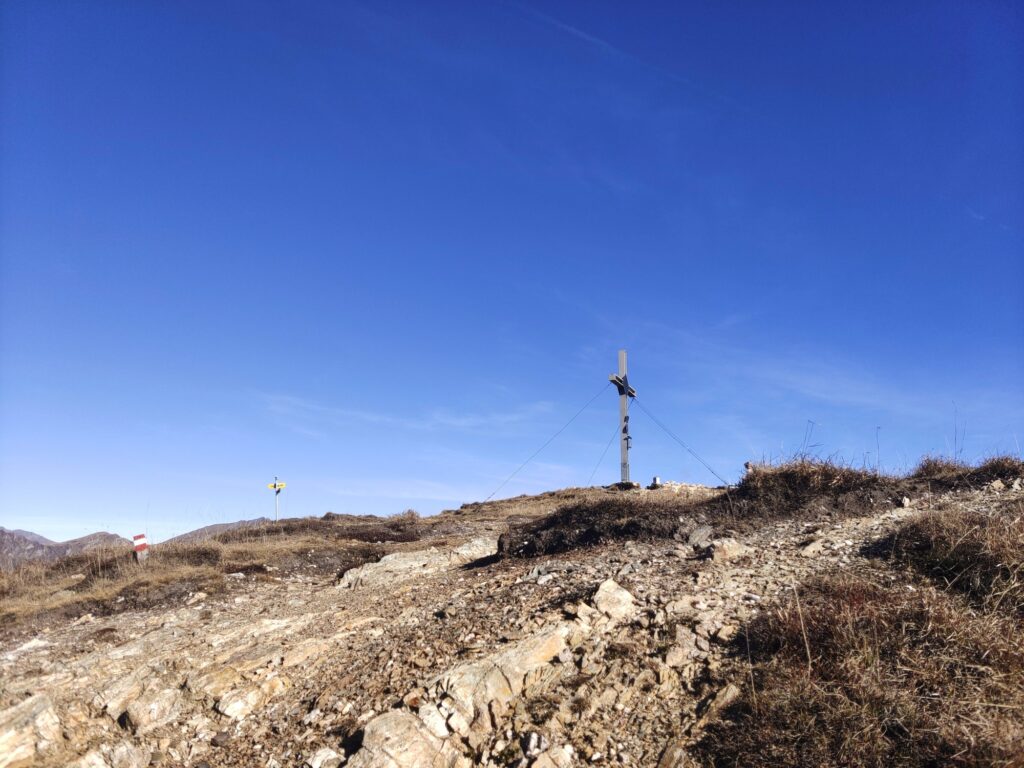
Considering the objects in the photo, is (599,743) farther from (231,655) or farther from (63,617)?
(63,617)

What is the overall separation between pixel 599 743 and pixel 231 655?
539 cm

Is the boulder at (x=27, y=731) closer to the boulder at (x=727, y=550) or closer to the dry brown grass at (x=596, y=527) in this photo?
the dry brown grass at (x=596, y=527)

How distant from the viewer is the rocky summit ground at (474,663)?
5.80 meters

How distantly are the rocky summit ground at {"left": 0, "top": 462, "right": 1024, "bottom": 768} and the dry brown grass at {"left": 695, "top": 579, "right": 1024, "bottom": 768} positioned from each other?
0.13 meters

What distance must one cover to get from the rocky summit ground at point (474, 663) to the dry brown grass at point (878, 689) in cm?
13

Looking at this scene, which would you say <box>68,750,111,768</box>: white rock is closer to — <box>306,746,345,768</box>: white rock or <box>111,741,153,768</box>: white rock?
<box>111,741,153,768</box>: white rock

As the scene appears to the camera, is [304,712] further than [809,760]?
Yes

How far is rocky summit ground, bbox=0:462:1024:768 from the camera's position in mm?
5797

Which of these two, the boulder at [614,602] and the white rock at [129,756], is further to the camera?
the boulder at [614,602]

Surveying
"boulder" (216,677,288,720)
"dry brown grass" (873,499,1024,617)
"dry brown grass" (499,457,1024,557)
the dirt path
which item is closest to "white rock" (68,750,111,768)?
the dirt path

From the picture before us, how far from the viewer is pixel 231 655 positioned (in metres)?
8.55

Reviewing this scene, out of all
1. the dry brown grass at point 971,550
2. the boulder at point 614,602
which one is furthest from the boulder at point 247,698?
the dry brown grass at point 971,550

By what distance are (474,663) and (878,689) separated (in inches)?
143

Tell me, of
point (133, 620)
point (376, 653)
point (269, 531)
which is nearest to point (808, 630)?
point (376, 653)
